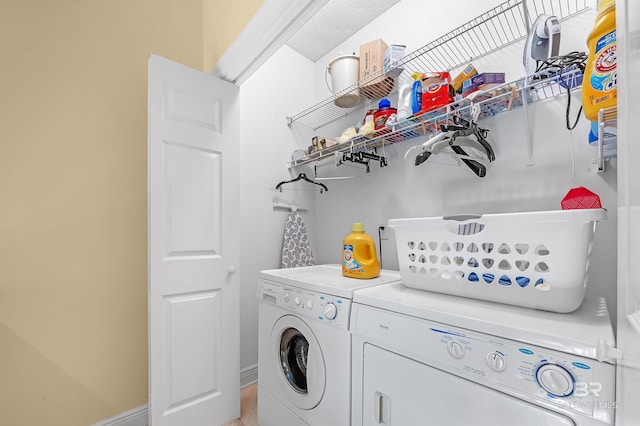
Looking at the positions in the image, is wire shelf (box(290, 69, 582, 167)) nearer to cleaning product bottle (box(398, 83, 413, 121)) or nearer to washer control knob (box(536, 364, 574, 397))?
cleaning product bottle (box(398, 83, 413, 121))

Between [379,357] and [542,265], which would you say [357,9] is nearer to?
[542,265]

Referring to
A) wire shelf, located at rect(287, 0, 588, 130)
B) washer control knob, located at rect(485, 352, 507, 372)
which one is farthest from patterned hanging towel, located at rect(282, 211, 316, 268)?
washer control knob, located at rect(485, 352, 507, 372)

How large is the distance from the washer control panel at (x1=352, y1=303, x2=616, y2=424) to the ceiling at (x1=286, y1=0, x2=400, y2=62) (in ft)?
7.03

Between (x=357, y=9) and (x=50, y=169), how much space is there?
86.9 inches

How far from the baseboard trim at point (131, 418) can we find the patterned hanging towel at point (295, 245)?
1251mm

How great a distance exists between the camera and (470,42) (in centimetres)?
159

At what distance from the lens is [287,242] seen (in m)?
2.31

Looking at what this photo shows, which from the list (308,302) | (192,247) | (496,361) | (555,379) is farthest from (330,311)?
(192,247)

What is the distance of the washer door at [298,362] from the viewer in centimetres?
127

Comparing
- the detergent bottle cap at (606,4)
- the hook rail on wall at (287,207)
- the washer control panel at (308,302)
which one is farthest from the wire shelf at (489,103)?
the washer control panel at (308,302)

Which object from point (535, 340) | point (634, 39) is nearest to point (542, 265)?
point (535, 340)

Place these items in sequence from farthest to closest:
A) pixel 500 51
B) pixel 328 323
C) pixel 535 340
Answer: pixel 500 51 < pixel 328 323 < pixel 535 340

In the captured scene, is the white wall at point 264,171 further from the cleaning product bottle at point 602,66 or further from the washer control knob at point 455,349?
the cleaning product bottle at point 602,66

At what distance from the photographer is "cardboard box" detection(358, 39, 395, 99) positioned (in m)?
1.81
